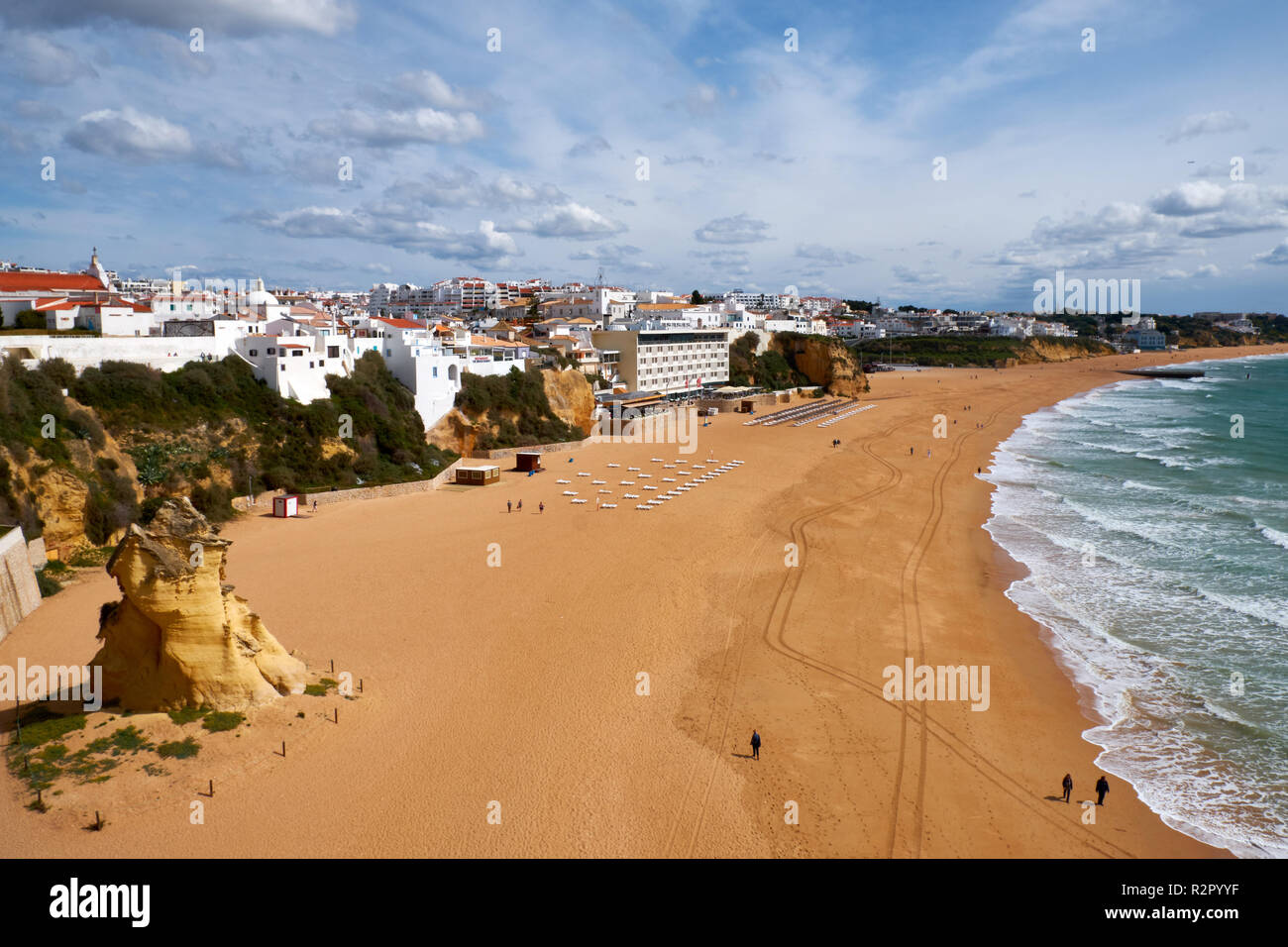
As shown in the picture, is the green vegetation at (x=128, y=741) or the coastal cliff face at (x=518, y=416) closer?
the green vegetation at (x=128, y=741)

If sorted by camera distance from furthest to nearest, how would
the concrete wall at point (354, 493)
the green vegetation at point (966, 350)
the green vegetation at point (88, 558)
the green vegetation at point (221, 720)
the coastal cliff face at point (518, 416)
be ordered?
the green vegetation at point (966, 350), the coastal cliff face at point (518, 416), the concrete wall at point (354, 493), the green vegetation at point (88, 558), the green vegetation at point (221, 720)

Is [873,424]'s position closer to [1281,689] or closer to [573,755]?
[1281,689]

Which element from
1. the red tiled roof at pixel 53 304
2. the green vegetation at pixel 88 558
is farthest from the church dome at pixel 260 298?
the green vegetation at pixel 88 558

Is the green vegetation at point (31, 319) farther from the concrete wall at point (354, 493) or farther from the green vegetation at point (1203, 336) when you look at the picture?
the green vegetation at point (1203, 336)

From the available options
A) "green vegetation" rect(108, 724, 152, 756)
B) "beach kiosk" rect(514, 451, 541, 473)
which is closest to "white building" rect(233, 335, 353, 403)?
"beach kiosk" rect(514, 451, 541, 473)

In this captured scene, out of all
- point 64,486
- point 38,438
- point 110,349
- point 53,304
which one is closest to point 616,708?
point 64,486

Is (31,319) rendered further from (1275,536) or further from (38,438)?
(1275,536)

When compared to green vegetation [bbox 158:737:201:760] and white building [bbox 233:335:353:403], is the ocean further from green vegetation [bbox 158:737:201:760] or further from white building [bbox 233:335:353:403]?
white building [bbox 233:335:353:403]
